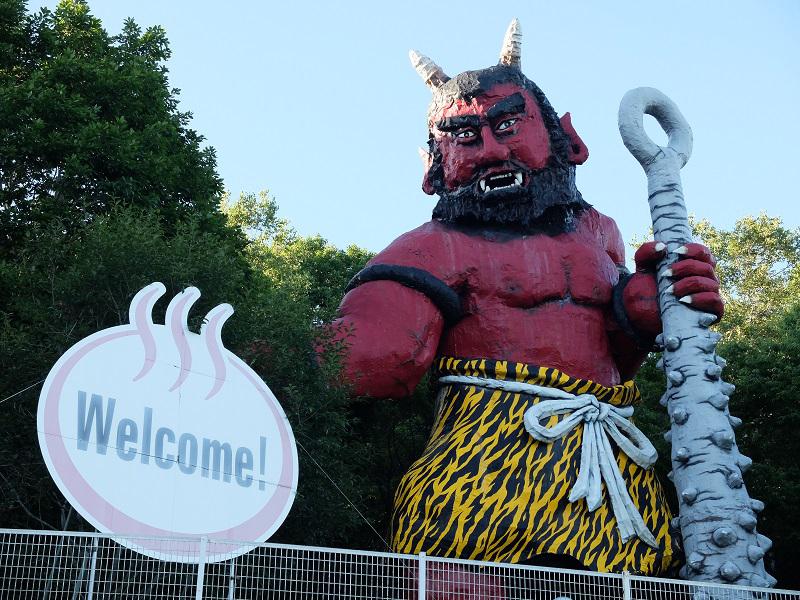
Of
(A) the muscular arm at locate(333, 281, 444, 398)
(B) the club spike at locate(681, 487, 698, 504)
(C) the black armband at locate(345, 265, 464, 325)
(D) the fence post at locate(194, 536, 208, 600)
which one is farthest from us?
(C) the black armband at locate(345, 265, 464, 325)

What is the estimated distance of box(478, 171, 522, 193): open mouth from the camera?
7980mm

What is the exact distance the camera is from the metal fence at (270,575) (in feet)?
17.2

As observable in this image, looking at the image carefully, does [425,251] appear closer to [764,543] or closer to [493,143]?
[493,143]

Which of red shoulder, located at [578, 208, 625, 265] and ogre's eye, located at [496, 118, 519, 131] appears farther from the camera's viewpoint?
red shoulder, located at [578, 208, 625, 265]

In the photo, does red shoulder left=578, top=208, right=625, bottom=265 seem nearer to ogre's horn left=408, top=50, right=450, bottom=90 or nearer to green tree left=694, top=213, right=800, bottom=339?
ogre's horn left=408, top=50, right=450, bottom=90

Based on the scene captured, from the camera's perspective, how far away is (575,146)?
847 centimetres

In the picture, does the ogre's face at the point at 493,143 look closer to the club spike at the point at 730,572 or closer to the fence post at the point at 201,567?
the club spike at the point at 730,572

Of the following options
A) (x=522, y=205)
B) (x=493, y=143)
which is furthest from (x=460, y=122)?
(x=522, y=205)

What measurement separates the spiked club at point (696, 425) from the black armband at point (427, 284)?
1413 millimetres

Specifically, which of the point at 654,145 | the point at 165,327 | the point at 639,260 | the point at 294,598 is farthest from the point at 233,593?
the point at 654,145

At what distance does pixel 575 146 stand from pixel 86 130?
12.4ft

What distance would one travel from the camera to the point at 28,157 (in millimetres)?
9000

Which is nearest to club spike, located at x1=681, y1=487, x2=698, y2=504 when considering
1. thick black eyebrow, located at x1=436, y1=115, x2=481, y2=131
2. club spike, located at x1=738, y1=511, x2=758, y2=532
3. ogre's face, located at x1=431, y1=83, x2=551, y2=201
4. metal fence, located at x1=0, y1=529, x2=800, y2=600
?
club spike, located at x1=738, y1=511, x2=758, y2=532

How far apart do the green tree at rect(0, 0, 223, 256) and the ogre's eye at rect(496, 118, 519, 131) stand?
2.39 m
